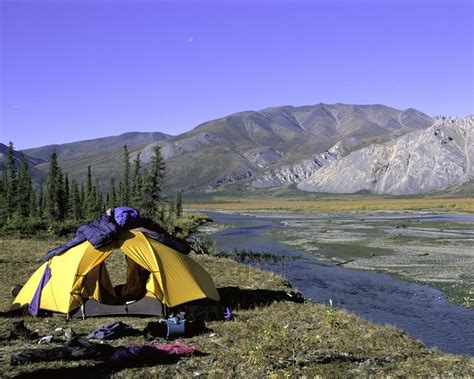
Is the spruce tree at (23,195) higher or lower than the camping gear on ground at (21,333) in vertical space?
higher

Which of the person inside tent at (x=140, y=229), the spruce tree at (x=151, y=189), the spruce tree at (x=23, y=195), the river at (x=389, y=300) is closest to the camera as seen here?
the person inside tent at (x=140, y=229)

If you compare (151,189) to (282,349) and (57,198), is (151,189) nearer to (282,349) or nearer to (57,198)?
(57,198)

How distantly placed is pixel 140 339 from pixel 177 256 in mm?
3625

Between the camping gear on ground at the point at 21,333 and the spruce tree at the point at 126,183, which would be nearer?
the camping gear on ground at the point at 21,333

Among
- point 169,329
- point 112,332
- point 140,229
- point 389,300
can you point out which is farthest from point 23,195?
point 169,329

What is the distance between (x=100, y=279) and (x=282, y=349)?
270 inches

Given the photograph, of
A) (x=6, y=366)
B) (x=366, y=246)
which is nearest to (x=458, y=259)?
(x=366, y=246)

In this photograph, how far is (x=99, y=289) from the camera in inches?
605

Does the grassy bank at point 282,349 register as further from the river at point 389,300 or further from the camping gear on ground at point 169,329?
the river at point 389,300

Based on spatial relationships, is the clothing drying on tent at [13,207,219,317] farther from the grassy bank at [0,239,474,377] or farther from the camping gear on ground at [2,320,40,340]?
the camping gear on ground at [2,320,40,340]

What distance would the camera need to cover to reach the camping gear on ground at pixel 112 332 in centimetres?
1190

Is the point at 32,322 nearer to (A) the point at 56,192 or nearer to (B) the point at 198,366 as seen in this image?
(B) the point at 198,366

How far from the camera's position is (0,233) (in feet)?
120

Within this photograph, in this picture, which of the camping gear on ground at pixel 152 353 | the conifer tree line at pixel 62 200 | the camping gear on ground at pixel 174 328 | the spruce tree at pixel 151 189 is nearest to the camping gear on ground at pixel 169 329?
the camping gear on ground at pixel 174 328
